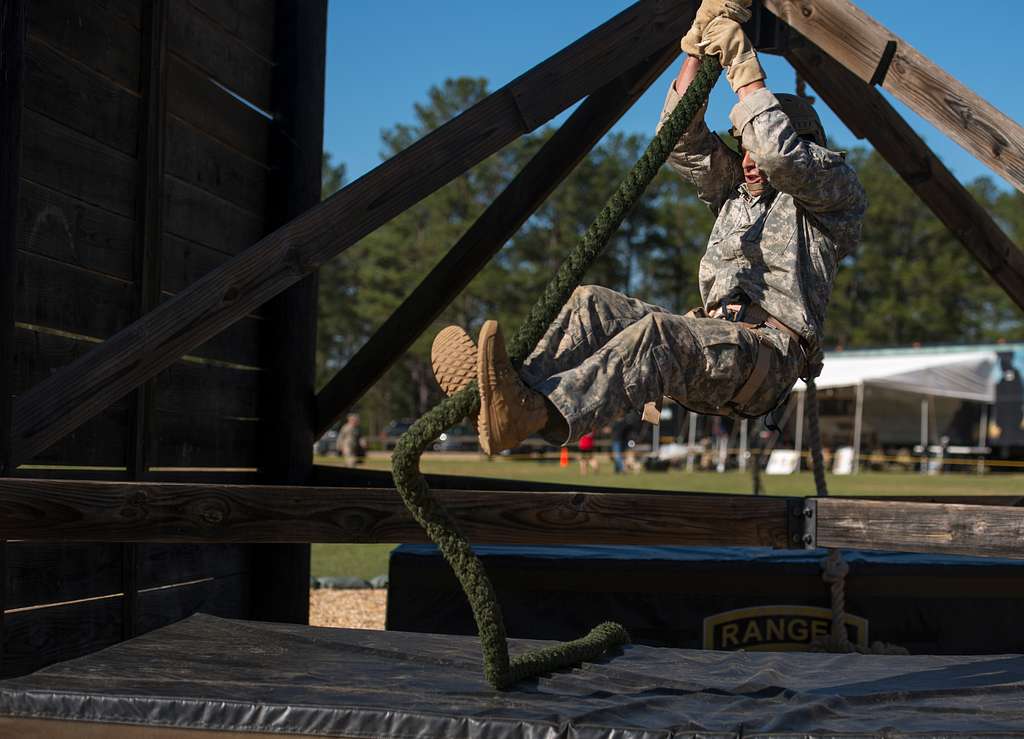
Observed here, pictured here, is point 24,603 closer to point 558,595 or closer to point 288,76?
point 558,595

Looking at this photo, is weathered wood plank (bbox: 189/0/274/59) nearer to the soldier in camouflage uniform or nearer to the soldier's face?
the soldier in camouflage uniform

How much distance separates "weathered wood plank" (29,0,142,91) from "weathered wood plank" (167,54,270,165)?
281mm

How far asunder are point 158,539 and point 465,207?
53455 mm

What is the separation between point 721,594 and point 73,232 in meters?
3.25

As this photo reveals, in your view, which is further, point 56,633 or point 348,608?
point 348,608

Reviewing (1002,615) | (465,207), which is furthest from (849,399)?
(1002,615)

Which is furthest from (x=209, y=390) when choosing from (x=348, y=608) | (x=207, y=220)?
(x=348, y=608)

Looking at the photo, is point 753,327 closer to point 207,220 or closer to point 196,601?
point 207,220

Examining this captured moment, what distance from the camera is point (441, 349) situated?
3229mm

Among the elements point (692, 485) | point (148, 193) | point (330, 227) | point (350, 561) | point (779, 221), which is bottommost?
point (350, 561)

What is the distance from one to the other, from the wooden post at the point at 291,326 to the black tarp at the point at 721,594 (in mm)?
699

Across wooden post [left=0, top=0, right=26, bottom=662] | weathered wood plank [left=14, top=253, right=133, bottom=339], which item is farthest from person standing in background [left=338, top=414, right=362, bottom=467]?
wooden post [left=0, top=0, right=26, bottom=662]

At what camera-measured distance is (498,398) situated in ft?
10.1

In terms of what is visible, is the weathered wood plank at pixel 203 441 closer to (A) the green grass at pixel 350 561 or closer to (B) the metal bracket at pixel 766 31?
(B) the metal bracket at pixel 766 31
